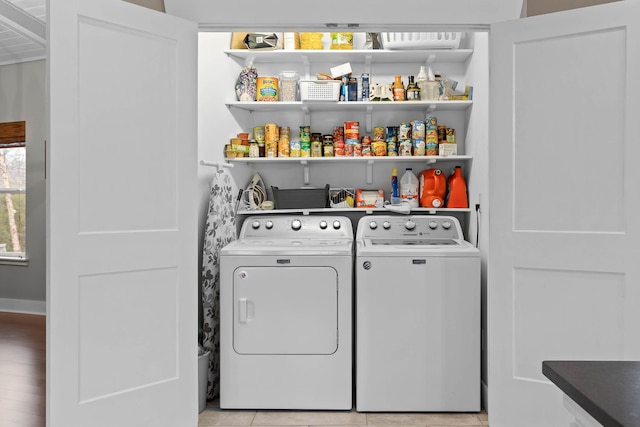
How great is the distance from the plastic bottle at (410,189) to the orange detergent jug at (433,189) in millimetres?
47

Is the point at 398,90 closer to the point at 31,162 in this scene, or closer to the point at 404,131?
the point at 404,131

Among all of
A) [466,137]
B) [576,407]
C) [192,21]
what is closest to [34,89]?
[192,21]

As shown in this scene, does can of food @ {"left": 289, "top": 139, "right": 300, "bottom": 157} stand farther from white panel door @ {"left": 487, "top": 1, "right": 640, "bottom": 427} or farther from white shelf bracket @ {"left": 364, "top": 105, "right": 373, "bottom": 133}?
white panel door @ {"left": 487, "top": 1, "right": 640, "bottom": 427}

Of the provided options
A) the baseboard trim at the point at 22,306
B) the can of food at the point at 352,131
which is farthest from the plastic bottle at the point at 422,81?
the baseboard trim at the point at 22,306

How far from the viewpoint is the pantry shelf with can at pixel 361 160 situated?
3508 mm

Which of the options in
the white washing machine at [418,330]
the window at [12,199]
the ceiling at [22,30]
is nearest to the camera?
the white washing machine at [418,330]

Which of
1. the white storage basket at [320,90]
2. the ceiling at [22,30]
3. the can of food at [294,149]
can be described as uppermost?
the ceiling at [22,30]

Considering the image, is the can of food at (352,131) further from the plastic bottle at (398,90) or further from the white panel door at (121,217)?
the white panel door at (121,217)

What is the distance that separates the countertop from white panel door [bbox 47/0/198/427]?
68.8 inches

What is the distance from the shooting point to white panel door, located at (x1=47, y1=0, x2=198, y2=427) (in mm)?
2109

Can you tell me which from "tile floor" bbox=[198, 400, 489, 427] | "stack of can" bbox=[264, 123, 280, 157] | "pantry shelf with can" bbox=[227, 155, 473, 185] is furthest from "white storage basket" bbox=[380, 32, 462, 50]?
"tile floor" bbox=[198, 400, 489, 427]

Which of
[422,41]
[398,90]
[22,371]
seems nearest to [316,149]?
[398,90]

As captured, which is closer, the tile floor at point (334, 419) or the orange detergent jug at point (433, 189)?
the tile floor at point (334, 419)

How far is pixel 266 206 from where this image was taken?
3627mm
